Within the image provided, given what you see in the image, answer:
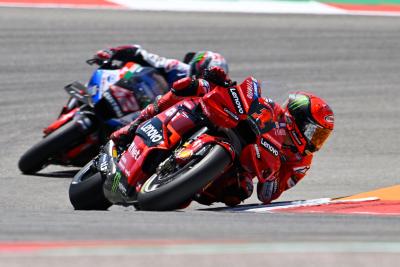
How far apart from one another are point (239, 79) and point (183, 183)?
7429 mm

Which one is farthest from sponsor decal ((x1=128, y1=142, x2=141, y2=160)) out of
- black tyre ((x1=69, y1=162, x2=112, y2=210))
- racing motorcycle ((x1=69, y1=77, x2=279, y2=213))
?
black tyre ((x1=69, y1=162, x2=112, y2=210))

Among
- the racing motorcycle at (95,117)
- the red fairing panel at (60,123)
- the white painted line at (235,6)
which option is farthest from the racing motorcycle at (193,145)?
the white painted line at (235,6)

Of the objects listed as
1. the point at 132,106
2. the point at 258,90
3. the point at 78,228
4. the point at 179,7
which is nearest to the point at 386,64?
the point at 179,7

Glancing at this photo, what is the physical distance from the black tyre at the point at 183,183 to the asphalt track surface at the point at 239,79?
16cm

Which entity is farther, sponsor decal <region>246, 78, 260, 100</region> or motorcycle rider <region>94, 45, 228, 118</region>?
motorcycle rider <region>94, 45, 228, 118</region>

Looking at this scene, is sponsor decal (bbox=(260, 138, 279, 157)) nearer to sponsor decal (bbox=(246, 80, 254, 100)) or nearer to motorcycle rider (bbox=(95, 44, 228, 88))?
sponsor decal (bbox=(246, 80, 254, 100))

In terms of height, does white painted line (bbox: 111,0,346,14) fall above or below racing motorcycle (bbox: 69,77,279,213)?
below

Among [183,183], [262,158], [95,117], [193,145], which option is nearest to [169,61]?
[95,117]

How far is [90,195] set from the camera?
28.7ft

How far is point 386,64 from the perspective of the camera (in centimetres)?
1575

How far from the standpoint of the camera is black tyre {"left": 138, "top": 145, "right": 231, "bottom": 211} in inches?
297

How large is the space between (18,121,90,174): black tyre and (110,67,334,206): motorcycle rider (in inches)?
81.5

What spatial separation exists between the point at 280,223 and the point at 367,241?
1.04m

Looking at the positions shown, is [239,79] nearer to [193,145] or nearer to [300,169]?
[300,169]
